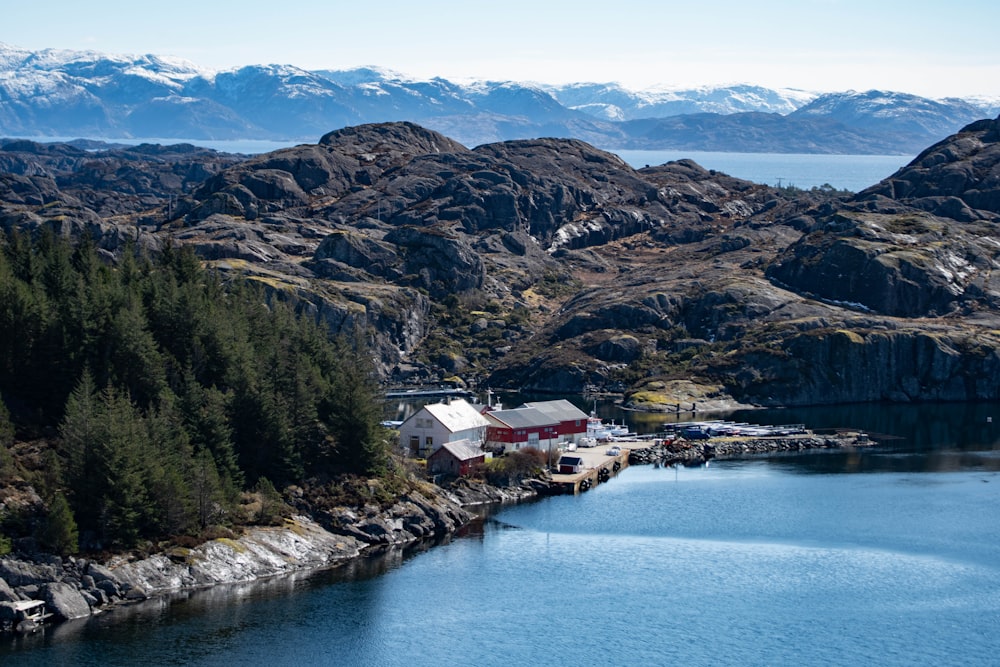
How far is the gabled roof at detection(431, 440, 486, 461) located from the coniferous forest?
8.36m

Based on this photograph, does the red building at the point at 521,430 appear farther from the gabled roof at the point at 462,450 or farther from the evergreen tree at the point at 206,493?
the evergreen tree at the point at 206,493

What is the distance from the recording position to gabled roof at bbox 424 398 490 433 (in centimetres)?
10069

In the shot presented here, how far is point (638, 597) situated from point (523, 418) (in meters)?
39.6

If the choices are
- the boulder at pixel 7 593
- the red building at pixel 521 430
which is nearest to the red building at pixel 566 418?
the red building at pixel 521 430

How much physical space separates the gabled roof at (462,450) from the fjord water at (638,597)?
6584mm

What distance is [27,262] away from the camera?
94625 millimetres

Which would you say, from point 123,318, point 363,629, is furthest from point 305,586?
point 123,318

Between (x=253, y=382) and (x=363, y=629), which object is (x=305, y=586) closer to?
(x=363, y=629)

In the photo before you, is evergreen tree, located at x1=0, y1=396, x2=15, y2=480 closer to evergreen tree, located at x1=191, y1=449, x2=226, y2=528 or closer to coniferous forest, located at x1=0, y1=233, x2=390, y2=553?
coniferous forest, located at x1=0, y1=233, x2=390, y2=553

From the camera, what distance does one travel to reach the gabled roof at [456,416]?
10069 centimetres

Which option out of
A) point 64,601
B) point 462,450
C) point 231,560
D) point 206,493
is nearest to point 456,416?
point 462,450

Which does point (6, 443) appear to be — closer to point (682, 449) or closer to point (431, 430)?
point (431, 430)

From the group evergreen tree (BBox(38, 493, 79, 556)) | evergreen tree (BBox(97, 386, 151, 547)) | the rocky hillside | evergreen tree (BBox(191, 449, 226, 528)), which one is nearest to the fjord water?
evergreen tree (BBox(38, 493, 79, 556))

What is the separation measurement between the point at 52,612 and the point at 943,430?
3752 inches
